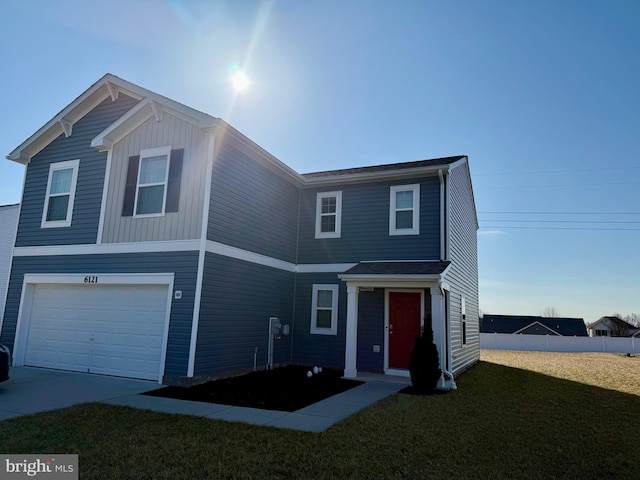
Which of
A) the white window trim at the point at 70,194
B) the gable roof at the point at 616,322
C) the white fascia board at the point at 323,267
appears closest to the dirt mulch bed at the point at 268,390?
the white fascia board at the point at 323,267

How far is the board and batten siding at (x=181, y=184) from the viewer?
932 cm

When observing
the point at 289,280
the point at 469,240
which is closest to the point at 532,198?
the point at 469,240

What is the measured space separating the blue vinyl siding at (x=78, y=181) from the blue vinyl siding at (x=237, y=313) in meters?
3.65

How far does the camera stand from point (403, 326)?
451 inches

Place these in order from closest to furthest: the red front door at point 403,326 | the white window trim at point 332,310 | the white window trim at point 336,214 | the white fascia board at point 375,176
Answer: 1. the red front door at point 403,326
2. the white fascia board at point 375,176
3. the white window trim at point 332,310
4. the white window trim at point 336,214

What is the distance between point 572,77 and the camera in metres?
11.9

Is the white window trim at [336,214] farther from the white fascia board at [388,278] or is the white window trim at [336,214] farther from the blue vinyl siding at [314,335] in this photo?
the white fascia board at [388,278]

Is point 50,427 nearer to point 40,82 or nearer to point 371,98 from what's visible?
point 40,82

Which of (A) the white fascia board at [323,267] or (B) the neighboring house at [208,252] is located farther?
(A) the white fascia board at [323,267]

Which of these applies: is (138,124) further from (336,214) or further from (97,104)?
(336,214)

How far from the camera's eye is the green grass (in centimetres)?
419

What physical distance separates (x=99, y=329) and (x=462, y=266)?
415 inches

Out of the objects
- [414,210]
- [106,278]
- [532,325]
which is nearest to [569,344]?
[532,325]

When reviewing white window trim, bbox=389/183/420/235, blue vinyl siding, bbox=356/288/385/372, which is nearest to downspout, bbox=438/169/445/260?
white window trim, bbox=389/183/420/235
